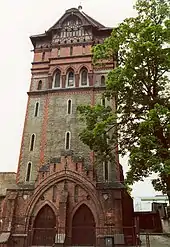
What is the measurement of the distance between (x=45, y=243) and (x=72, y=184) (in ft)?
14.7

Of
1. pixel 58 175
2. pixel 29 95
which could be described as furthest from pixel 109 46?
pixel 29 95

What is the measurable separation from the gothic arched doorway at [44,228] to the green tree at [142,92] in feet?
25.7

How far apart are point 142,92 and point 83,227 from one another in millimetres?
10744

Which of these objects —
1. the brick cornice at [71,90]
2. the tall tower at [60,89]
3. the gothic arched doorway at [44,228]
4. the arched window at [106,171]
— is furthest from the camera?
the brick cornice at [71,90]

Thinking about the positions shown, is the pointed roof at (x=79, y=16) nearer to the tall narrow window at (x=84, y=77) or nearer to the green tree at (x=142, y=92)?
the tall narrow window at (x=84, y=77)

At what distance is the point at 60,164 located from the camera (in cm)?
2100

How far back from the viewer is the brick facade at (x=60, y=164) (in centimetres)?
1906

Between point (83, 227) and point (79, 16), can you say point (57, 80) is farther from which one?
point (83, 227)

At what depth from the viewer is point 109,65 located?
2675 centimetres

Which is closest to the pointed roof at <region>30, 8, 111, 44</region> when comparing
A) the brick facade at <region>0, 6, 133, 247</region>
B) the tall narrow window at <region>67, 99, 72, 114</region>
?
the brick facade at <region>0, 6, 133, 247</region>

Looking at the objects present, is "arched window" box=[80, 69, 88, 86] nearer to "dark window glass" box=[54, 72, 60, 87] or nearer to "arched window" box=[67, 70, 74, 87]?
"arched window" box=[67, 70, 74, 87]

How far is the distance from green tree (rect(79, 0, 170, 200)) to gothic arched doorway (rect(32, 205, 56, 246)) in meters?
7.85

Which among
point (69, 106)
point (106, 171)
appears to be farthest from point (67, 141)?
point (106, 171)

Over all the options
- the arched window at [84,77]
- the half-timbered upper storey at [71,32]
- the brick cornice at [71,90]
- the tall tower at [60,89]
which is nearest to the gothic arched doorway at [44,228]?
the tall tower at [60,89]
